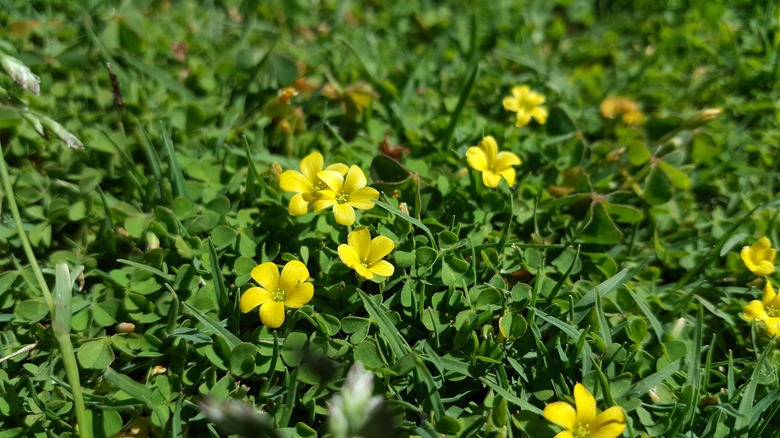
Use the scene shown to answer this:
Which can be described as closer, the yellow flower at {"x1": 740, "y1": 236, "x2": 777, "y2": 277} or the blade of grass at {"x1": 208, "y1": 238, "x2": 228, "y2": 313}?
the blade of grass at {"x1": 208, "y1": 238, "x2": 228, "y2": 313}

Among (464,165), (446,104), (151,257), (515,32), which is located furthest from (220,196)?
(515,32)

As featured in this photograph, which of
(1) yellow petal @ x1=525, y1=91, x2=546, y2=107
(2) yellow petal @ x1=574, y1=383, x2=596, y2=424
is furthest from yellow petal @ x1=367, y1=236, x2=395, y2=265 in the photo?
(1) yellow petal @ x1=525, y1=91, x2=546, y2=107

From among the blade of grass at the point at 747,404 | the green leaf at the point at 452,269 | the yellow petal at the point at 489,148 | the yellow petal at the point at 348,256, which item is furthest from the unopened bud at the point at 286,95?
the blade of grass at the point at 747,404

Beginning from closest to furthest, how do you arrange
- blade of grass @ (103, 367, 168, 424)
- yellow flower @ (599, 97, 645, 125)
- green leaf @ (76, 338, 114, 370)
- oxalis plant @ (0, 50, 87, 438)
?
oxalis plant @ (0, 50, 87, 438)
blade of grass @ (103, 367, 168, 424)
green leaf @ (76, 338, 114, 370)
yellow flower @ (599, 97, 645, 125)

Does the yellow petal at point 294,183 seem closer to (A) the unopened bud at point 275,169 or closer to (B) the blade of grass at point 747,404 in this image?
(A) the unopened bud at point 275,169

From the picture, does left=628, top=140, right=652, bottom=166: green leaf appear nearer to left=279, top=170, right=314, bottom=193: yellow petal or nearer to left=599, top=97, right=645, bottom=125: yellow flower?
left=599, top=97, right=645, bottom=125: yellow flower

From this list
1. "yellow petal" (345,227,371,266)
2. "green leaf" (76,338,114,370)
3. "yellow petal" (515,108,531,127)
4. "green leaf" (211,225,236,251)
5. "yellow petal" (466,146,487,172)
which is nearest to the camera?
"green leaf" (76,338,114,370)

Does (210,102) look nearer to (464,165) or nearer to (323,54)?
(323,54)

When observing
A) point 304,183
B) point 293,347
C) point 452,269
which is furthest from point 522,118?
point 293,347
